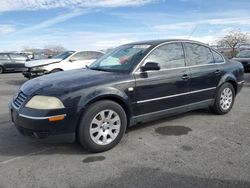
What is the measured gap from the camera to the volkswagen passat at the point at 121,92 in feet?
11.9

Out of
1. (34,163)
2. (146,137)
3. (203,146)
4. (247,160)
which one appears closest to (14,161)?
(34,163)

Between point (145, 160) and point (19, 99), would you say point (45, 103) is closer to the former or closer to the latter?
point (19, 99)

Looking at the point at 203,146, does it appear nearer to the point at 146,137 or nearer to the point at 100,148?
the point at 146,137

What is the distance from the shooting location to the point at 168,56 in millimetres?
4773

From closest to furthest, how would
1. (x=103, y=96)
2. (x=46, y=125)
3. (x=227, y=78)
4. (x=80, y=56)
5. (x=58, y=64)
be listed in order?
(x=46, y=125)
(x=103, y=96)
(x=227, y=78)
(x=58, y=64)
(x=80, y=56)

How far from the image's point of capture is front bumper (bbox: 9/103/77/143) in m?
3.53

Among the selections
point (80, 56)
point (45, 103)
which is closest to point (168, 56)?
point (45, 103)

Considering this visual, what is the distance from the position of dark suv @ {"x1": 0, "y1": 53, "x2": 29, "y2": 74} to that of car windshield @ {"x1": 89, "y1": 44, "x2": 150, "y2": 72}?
47.3 feet

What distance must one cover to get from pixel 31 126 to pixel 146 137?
1.85 m

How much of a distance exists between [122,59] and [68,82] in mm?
1193

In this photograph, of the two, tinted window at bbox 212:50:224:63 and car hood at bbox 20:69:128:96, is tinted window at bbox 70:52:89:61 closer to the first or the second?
tinted window at bbox 212:50:224:63

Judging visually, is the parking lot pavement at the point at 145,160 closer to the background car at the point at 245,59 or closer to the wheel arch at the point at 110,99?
the wheel arch at the point at 110,99

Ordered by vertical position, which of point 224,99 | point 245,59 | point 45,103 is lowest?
point 224,99

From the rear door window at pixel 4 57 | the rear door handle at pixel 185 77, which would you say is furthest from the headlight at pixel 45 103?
the rear door window at pixel 4 57
